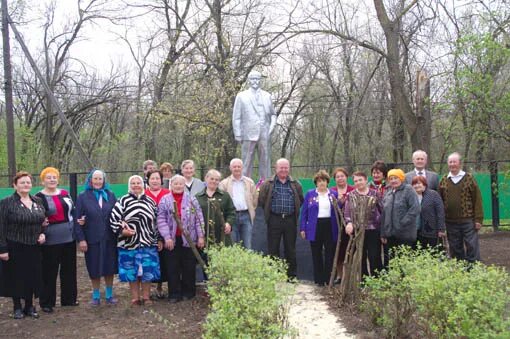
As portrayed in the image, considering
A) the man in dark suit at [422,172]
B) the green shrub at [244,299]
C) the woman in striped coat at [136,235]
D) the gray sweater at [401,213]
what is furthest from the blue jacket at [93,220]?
the man in dark suit at [422,172]

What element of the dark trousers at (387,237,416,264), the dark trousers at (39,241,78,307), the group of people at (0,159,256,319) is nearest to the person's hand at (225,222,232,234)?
the group of people at (0,159,256,319)

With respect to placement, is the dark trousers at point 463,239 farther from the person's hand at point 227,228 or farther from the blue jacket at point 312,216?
the person's hand at point 227,228

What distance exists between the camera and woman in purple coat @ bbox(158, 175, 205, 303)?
560cm

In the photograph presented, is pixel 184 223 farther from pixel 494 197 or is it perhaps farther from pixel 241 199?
pixel 494 197

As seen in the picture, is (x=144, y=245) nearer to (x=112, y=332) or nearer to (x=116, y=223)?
(x=116, y=223)

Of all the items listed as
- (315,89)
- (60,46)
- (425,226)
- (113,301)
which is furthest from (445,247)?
(60,46)

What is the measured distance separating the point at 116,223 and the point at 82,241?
415 millimetres

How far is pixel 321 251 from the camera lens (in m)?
6.41

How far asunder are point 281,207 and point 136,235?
1773 millimetres

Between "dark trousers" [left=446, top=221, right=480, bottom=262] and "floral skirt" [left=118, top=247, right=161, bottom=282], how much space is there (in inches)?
138

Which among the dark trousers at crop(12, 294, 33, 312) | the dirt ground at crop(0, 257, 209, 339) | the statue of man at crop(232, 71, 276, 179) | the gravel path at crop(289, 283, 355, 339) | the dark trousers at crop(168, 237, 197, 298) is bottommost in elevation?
the dirt ground at crop(0, 257, 209, 339)

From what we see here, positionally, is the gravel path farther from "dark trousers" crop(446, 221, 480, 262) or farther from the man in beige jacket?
A: "dark trousers" crop(446, 221, 480, 262)

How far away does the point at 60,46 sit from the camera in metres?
24.9

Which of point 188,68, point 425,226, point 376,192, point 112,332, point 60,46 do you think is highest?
point 60,46
